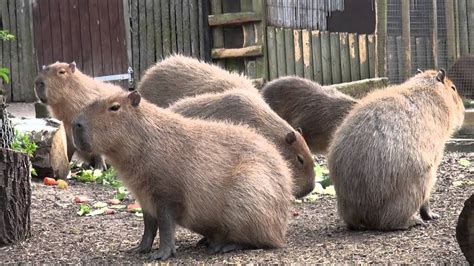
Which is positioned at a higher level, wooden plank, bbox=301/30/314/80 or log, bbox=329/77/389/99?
wooden plank, bbox=301/30/314/80

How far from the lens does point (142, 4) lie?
1323 centimetres

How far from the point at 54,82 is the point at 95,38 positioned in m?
4.61

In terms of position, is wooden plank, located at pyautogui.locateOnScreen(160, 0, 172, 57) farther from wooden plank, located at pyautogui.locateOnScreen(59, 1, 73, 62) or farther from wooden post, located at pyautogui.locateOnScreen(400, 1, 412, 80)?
wooden post, located at pyautogui.locateOnScreen(400, 1, 412, 80)

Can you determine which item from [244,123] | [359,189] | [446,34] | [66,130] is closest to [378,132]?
[359,189]

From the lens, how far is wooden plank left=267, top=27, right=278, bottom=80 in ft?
41.1

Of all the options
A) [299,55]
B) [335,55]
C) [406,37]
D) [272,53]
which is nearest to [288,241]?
[272,53]

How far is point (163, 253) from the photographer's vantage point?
5.21 metres

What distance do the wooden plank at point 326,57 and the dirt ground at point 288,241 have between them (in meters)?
5.43

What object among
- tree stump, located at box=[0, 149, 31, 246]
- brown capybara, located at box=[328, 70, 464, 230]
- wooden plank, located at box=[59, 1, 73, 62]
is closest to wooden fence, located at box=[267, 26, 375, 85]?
wooden plank, located at box=[59, 1, 73, 62]

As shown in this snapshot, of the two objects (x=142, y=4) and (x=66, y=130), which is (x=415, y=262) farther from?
(x=142, y=4)

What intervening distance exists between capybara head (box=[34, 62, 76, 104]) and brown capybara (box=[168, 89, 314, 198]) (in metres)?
2.49

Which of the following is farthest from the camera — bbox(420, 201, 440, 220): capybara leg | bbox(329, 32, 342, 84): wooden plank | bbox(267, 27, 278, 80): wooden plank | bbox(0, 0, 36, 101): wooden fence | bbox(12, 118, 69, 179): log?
bbox(0, 0, 36, 101): wooden fence

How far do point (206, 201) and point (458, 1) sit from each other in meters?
9.66

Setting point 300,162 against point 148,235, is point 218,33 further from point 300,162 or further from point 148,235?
point 148,235
